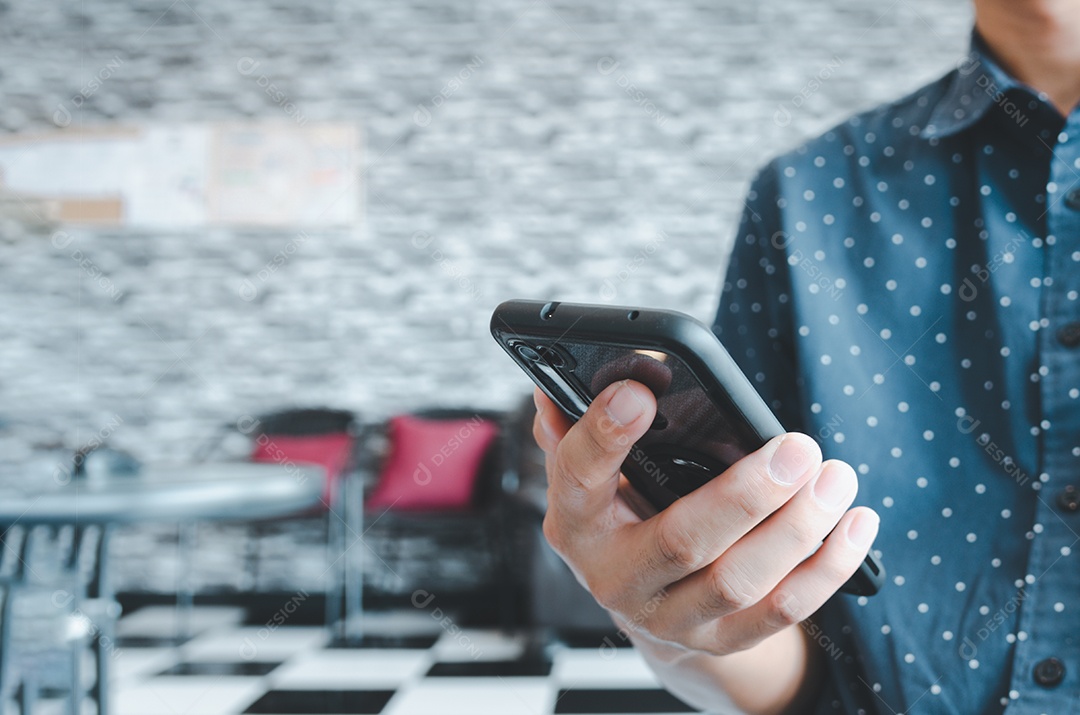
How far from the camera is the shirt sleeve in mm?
804

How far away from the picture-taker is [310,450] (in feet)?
13.4

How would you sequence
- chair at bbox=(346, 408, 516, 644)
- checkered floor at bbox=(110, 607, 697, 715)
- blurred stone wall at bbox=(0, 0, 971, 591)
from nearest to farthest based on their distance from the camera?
checkered floor at bbox=(110, 607, 697, 715) < chair at bbox=(346, 408, 516, 644) < blurred stone wall at bbox=(0, 0, 971, 591)

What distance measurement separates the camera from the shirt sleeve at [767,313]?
0.80m

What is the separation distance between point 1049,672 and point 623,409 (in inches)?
15.8

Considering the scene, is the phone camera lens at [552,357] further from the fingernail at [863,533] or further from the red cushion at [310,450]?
the red cushion at [310,450]

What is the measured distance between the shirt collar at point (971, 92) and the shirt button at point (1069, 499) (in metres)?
0.33

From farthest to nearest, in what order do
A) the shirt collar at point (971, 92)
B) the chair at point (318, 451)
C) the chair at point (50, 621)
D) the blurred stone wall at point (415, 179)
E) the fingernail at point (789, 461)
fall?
1. the blurred stone wall at point (415, 179)
2. the chair at point (318, 451)
3. the chair at point (50, 621)
4. the shirt collar at point (971, 92)
5. the fingernail at point (789, 461)

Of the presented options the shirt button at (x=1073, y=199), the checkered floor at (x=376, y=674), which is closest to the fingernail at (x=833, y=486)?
the shirt button at (x=1073, y=199)

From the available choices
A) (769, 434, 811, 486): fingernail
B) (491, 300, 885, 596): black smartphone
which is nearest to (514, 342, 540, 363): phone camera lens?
(491, 300, 885, 596): black smartphone

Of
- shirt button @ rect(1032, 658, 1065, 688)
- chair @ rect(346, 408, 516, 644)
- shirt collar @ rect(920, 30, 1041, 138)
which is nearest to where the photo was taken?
shirt button @ rect(1032, 658, 1065, 688)

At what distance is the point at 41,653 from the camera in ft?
7.30

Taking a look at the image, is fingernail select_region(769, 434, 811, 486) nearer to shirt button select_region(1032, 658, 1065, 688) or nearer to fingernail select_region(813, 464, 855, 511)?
fingernail select_region(813, 464, 855, 511)

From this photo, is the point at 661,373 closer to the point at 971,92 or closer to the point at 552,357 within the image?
the point at 552,357

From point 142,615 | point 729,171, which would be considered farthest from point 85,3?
point 729,171
